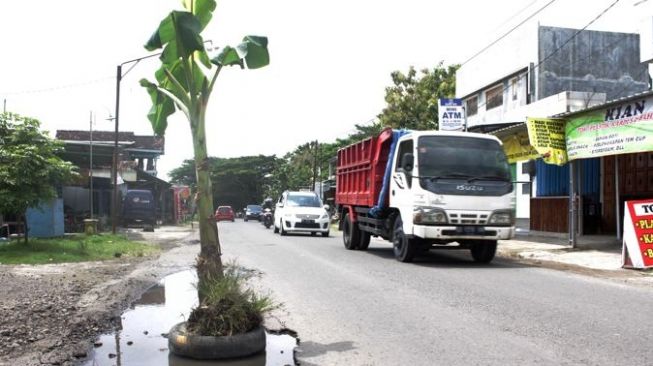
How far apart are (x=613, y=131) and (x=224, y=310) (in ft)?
36.8

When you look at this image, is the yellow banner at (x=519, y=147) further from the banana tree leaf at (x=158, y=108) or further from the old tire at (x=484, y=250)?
the banana tree leaf at (x=158, y=108)

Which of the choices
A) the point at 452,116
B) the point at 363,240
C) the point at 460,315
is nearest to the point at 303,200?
the point at 452,116

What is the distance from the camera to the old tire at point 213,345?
16.9 feet

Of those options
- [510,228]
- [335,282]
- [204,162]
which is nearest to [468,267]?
[510,228]

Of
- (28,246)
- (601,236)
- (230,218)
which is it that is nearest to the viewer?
(28,246)

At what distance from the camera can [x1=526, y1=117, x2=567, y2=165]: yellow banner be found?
49.3ft

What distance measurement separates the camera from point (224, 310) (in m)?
5.31

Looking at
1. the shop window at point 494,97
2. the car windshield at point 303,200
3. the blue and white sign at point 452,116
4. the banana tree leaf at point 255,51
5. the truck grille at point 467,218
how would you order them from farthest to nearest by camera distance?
1. the shop window at point 494,97
2. the car windshield at point 303,200
3. the blue and white sign at point 452,116
4. the truck grille at point 467,218
5. the banana tree leaf at point 255,51

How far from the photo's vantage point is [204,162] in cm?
574

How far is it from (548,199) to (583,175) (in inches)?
52.6

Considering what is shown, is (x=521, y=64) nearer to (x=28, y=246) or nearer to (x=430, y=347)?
(x=28, y=246)

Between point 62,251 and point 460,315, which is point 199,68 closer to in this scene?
point 460,315

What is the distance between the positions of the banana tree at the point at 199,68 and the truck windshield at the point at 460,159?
21.7ft

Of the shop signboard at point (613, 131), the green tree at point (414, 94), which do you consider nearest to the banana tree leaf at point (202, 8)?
the shop signboard at point (613, 131)
